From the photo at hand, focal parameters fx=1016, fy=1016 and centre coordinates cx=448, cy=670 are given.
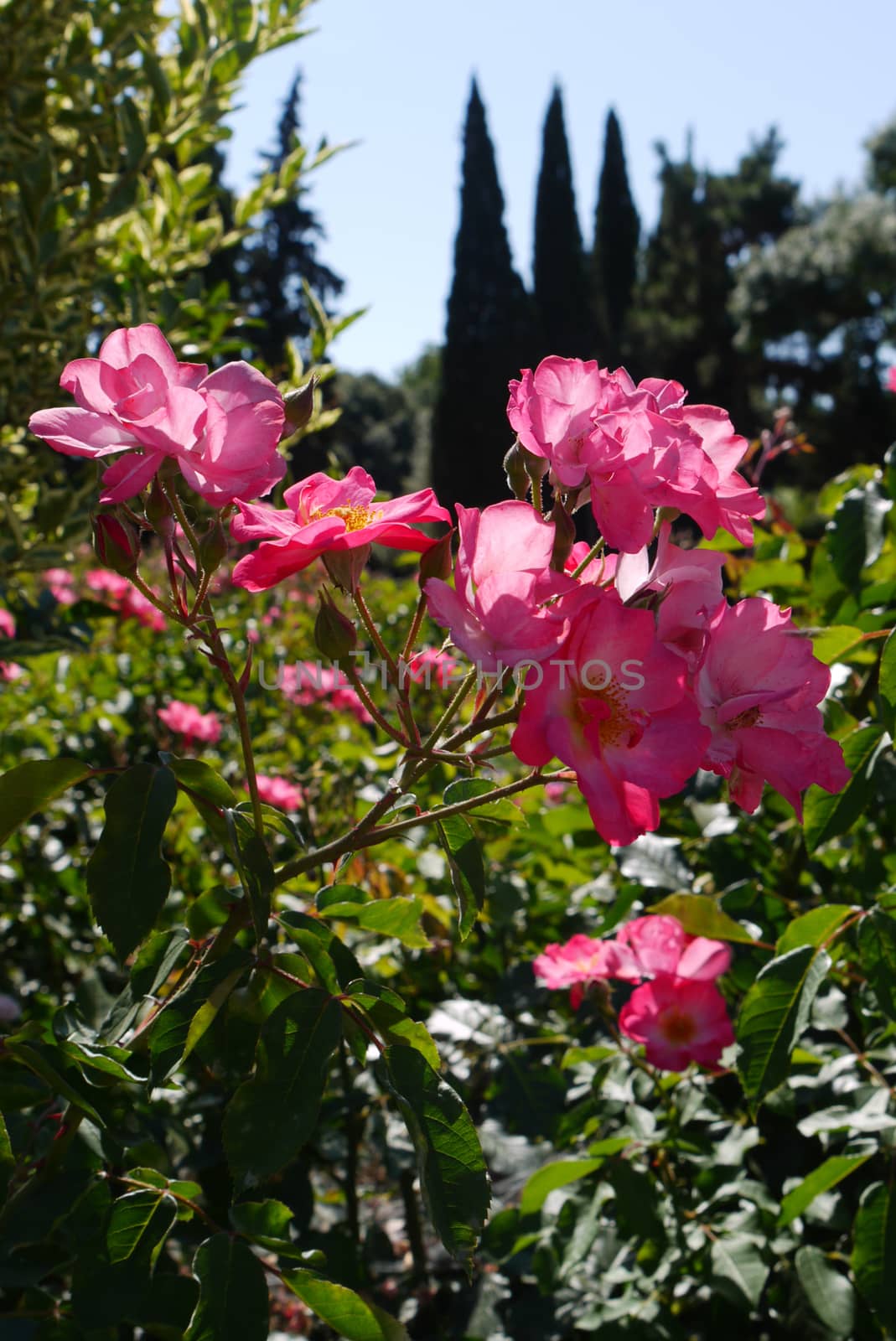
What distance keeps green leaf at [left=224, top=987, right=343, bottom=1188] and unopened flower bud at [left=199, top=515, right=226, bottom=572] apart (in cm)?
32

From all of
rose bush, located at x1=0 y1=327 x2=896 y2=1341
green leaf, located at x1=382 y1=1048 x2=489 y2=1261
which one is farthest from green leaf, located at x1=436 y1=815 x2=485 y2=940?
green leaf, located at x1=382 y1=1048 x2=489 y2=1261

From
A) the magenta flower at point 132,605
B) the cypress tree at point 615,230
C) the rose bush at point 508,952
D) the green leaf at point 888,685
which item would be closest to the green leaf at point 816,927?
the rose bush at point 508,952

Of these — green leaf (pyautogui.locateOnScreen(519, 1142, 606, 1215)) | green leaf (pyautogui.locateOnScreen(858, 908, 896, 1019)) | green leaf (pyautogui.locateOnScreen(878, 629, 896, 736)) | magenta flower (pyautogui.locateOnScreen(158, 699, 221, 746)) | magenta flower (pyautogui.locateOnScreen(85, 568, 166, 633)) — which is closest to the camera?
green leaf (pyautogui.locateOnScreen(878, 629, 896, 736))

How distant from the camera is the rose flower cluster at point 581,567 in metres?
0.66

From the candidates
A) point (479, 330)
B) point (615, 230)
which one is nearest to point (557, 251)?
point (479, 330)

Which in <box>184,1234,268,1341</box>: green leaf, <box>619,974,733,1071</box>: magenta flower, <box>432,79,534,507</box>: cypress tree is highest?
<box>432,79,534,507</box>: cypress tree

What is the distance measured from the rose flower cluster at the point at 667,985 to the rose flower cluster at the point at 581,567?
0.64 metres

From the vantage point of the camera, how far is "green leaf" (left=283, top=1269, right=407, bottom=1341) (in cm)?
75

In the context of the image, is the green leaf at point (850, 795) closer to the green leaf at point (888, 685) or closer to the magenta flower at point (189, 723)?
the green leaf at point (888, 685)

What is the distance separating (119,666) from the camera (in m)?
3.35

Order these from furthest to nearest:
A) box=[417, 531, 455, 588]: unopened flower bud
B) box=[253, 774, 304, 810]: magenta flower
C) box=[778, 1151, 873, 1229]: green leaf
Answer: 1. box=[253, 774, 304, 810]: magenta flower
2. box=[778, 1151, 873, 1229]: green leaf
3. box=[417, 531, 455, 588]: unopened flower bud

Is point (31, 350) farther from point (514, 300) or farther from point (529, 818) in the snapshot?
point (514, 300)

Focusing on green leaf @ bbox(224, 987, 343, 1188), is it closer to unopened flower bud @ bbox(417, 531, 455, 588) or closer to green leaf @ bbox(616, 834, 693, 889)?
unopened flower bud @ bbox(417, 531, 455, 588)

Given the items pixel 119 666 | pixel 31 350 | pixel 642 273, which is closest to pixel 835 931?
pixel 31 350
